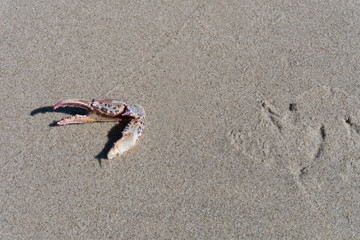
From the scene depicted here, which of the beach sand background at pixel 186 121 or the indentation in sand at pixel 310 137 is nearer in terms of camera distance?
A: the beach sand background at pixel 186 121

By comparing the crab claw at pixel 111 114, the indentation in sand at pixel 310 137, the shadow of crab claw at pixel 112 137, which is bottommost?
the indentation in sand at pixel 310 137

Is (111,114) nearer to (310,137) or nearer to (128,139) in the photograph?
(128,139)

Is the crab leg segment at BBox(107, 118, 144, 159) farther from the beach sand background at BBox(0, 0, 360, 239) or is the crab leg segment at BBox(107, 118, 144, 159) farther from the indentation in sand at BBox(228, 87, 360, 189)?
the indentation in sand at BBox(228, 87, 360, 189)

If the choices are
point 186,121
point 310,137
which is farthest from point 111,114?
point 310,137

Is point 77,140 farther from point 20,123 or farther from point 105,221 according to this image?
point 105,221

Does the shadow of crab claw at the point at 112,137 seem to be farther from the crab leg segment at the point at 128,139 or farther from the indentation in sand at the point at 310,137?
the indentation in sand at the point at 310,137

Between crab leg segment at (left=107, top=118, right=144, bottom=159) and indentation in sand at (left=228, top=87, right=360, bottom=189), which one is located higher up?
crab leg segment at (left=107, top=118, right=144, bottom=159)

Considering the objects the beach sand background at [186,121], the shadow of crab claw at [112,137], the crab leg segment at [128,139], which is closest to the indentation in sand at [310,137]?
the beach sand background at [186,121]

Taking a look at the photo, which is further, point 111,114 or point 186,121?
point 186,121

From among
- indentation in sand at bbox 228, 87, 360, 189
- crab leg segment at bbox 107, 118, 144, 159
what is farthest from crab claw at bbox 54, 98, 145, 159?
indentation in sand at bbox 228, 87, 360, 189
